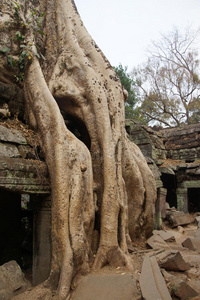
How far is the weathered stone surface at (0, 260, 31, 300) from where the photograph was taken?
2.56 metres

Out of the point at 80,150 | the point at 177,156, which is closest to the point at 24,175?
the point at 80,150

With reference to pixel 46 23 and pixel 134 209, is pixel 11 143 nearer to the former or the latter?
pixel 134 209

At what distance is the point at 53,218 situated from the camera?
113 inches

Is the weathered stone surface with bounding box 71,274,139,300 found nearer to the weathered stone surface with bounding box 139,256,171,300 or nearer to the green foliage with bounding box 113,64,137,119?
the weathered stone surface with bounding box 139,256,171,300

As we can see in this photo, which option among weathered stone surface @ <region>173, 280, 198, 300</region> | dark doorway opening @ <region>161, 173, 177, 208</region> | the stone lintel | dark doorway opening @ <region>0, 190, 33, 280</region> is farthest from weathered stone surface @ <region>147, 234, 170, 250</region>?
dark doorway opening @ <region>161, 173, 177, 208</region>

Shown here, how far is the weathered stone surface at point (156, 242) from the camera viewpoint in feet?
13.2

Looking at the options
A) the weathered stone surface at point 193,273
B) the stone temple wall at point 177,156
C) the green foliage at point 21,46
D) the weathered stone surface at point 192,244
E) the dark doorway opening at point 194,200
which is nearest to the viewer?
the weathered stone surface at point 193,273

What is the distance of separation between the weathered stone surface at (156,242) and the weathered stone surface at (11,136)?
2.50 metres

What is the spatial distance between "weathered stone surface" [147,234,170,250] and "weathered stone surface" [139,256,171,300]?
1.03 meters

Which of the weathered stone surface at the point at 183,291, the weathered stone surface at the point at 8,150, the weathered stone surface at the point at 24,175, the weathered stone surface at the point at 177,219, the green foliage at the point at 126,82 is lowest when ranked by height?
the weathered stone surface at the point at 183,291

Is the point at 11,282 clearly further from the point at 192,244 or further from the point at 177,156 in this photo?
the point at 177,156

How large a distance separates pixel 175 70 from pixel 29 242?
16624mm

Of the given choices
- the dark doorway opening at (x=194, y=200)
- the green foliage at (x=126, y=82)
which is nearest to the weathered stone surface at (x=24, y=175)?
the dark doorway opening at (x=194, y=200)

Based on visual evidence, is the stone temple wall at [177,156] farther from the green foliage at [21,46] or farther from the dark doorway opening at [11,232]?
the green foliage at [21,46]
